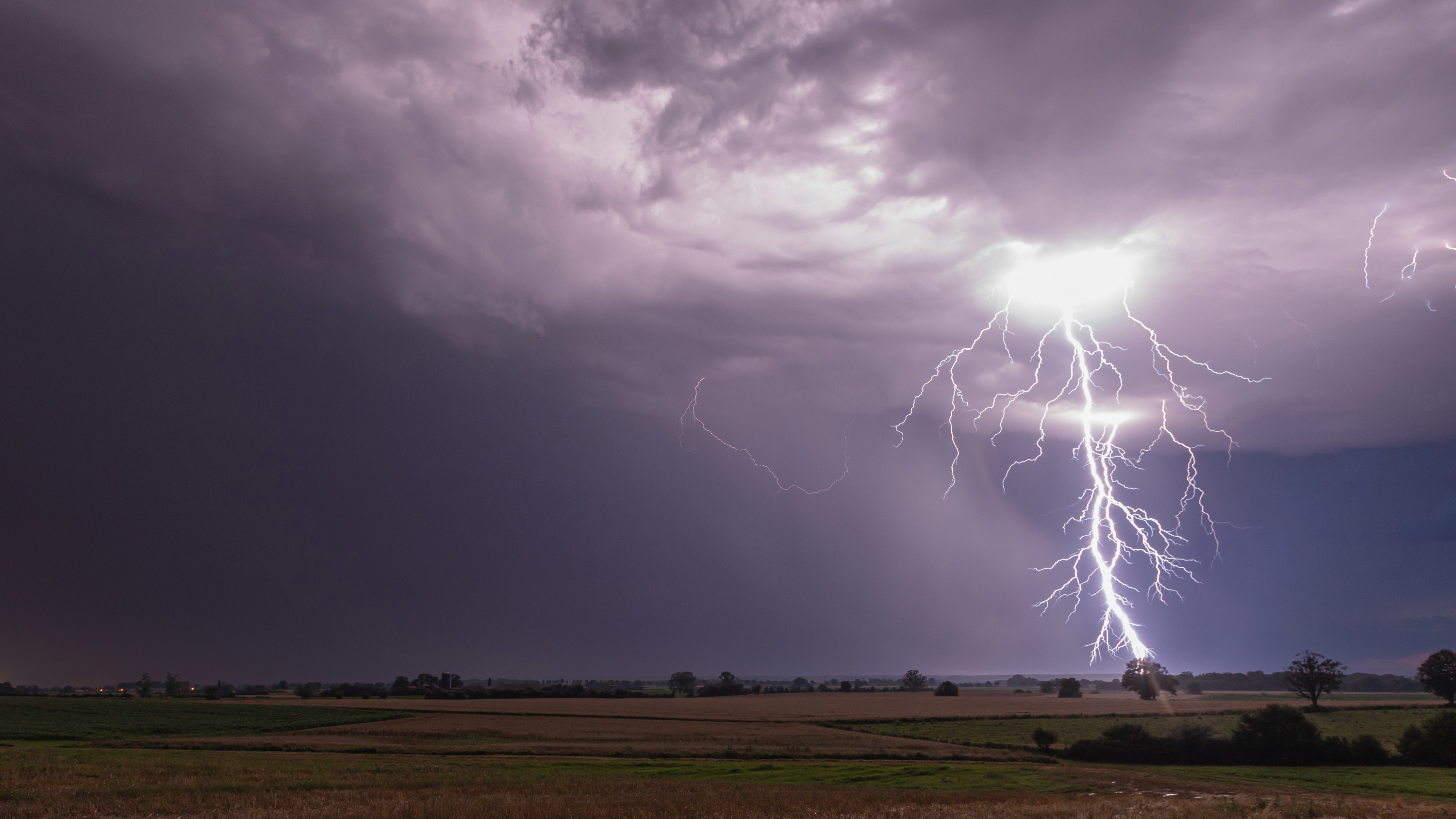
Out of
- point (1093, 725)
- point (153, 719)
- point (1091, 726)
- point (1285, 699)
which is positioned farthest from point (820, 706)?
point (1285, 699)

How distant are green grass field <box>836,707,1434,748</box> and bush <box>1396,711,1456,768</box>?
5526 mm

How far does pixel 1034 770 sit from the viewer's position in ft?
101

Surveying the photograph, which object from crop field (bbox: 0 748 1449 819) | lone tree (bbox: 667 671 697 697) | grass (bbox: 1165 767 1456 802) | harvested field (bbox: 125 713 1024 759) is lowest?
lone tree (bbox: 667 671 697 697)

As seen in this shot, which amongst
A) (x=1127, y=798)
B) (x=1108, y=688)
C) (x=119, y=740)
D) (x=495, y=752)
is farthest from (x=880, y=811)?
(x=1108, y=688)

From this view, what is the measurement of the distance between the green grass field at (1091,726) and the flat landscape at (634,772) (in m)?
0.43

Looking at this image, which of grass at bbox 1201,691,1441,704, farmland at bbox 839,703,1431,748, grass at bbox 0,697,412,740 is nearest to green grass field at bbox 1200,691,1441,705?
grass at bbox 1201,691,1441,704

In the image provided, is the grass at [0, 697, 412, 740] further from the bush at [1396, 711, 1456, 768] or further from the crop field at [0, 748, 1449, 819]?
the bush at [1396, 711, 1456, 768]

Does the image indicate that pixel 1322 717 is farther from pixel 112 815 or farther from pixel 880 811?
pixel 112 815

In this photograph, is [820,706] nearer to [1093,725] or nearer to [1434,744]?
[1093,725]

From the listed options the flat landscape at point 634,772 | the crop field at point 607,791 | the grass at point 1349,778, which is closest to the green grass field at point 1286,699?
the flat landscape at point 634,772

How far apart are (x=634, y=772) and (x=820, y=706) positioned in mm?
67250

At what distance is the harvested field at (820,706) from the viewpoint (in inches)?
2783

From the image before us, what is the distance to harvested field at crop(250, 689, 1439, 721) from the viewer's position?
7069cm

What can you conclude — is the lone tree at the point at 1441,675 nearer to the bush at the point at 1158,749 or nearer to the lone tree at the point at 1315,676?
the lone tree at the point at 1315,676
